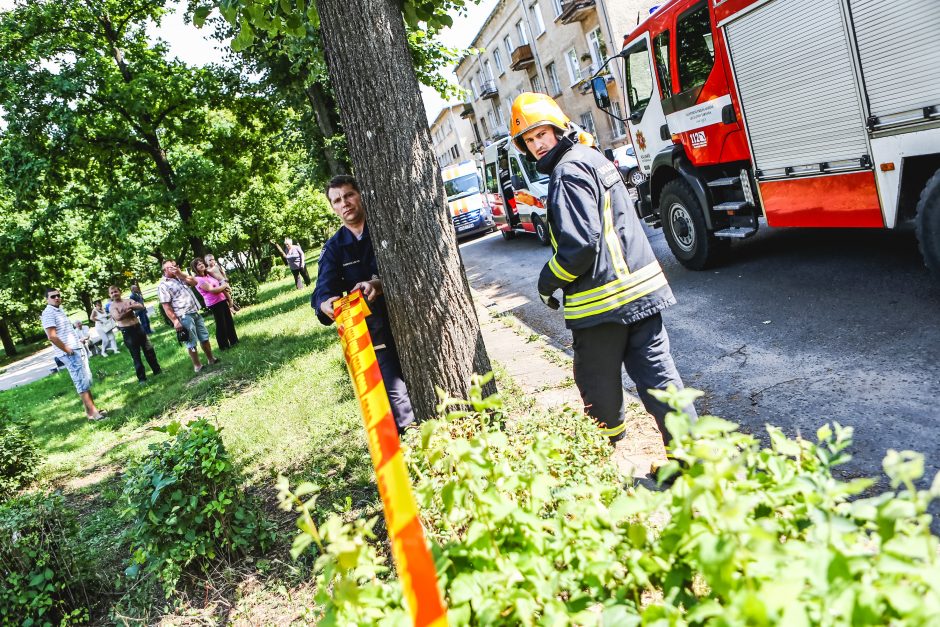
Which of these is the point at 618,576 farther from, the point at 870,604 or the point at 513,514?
the point at 870,604

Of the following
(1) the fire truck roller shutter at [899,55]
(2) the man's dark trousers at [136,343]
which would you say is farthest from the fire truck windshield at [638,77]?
(2) the man's dark trousers at [136,343]

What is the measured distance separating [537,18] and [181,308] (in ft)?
90.4

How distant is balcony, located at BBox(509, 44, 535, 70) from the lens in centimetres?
3328

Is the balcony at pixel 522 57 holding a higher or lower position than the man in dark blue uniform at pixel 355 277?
higher

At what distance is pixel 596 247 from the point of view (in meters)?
2.96

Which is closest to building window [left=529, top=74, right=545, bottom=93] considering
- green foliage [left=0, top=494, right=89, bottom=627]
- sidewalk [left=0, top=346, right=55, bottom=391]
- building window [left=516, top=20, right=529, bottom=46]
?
building window [left=516, top=20, right=529, bottom=46]

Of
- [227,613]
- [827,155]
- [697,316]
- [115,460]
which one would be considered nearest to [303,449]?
[227,613]

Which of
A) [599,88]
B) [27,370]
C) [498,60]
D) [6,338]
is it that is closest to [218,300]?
[599,88]

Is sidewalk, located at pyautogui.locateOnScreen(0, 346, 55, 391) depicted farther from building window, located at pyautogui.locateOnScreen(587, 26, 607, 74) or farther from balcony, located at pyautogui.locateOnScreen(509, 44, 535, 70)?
balcony, located at pyautogui.locateOnScreen(509, 44, 535, 70)

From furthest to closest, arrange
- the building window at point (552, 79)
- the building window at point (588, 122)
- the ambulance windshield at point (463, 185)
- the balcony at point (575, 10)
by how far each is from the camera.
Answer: the building window at point (552, 79) < the building window at point (588, 122) < the balcony at point (575, 10) < the ambulance windshield at point (463, 185)

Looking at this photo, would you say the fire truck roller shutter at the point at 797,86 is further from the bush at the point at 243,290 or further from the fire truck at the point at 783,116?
the bush at the point at 243,290

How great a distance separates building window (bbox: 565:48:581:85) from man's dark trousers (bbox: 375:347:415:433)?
93.6 feet

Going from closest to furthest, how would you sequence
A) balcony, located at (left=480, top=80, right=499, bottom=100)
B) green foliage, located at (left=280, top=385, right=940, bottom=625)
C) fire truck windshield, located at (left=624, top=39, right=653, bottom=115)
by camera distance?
green foliage, located at (left=280, top=385, right=940, bottom=625) < fire truck windshield, located at (left=624, top=39, right=653, bottom=115) < balcony, located at (left=480, top=80, right=499, bottom=100)

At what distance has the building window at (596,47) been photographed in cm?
2647
